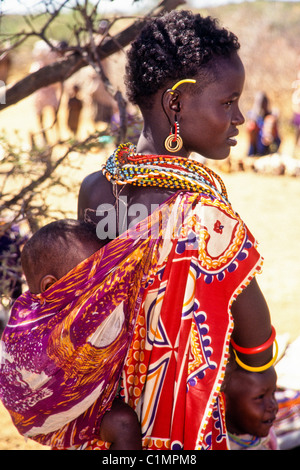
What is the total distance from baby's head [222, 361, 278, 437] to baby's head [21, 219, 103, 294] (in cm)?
65

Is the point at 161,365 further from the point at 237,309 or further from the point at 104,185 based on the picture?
the point at 104,185

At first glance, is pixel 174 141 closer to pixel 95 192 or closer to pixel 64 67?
pixel 95 192

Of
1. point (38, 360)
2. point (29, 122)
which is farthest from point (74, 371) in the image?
point (29, 122)

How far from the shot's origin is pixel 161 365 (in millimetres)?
1709

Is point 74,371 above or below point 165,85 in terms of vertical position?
below

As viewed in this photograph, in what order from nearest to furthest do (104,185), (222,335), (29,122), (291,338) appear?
(222,335) < (104,185) < (291,338) < (29,122)

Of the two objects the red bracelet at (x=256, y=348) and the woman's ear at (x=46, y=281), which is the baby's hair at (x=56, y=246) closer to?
the woman's ear at (x=46, y=281)

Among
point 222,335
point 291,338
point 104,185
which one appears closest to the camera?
point 222,335

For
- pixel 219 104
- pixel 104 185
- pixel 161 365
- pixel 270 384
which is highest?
pixel 219 104

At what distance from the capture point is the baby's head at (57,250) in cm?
175

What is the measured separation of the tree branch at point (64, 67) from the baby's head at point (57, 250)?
1.29 metres
